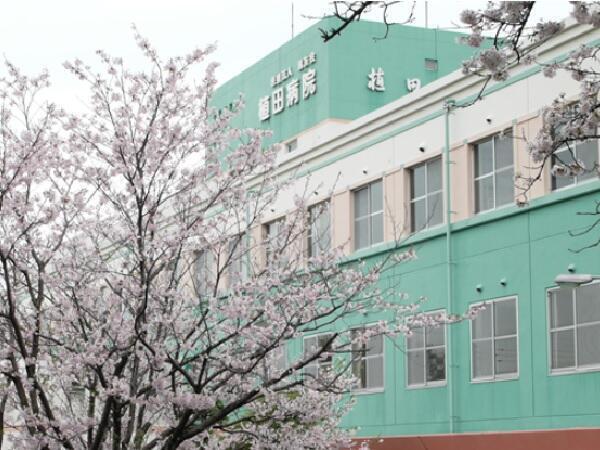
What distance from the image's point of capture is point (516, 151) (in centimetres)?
2155

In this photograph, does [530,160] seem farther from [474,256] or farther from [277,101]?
[277,101]

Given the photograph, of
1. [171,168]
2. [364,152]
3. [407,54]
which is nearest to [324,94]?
[407,54]

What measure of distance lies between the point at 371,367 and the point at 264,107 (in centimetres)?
1440

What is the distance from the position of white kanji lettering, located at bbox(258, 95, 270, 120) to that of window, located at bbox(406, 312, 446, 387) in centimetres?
1523

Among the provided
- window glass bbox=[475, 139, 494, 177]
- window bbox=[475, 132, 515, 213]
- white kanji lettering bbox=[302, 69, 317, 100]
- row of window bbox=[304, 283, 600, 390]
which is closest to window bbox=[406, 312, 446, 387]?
row of window bbox=[304, 283, 600, 390]

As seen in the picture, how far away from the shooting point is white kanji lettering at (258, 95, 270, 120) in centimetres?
3822

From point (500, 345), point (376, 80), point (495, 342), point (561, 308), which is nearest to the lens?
point (561, 308)

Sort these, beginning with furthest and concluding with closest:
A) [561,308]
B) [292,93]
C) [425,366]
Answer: [292,93] < [425,366] < [561,308]

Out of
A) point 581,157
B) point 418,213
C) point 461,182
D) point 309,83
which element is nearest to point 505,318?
point 461,182

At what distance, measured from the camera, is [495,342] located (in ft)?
71.4

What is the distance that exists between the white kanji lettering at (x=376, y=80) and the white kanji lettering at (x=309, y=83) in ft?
6.08

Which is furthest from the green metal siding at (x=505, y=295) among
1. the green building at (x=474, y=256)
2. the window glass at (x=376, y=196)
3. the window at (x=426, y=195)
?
the window glass at (x=376, y=196)

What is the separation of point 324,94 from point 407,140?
37.8 ft

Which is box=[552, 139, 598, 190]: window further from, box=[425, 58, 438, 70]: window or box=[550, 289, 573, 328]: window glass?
box=[425, 58, 438, 70]: window
